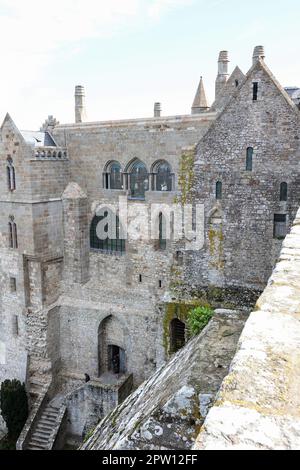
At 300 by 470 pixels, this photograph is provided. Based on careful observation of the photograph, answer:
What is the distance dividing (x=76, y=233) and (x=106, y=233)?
4.29 ft

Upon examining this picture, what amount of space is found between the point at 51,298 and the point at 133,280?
3965 mm

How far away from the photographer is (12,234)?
16.7m

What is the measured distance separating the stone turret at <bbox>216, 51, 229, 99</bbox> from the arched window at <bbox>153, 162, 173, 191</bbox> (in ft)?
28.9

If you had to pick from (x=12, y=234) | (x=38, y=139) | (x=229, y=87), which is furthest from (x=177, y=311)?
(x=229, y=87)

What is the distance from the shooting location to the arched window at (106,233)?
16219 mm

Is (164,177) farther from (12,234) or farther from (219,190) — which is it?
(12,234)

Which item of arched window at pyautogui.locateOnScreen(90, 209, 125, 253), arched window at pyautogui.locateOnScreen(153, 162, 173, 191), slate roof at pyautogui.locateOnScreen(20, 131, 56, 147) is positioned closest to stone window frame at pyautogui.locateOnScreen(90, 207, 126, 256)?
arched window at pyautogui.locateOnScreen(90, 209, 125, 253)

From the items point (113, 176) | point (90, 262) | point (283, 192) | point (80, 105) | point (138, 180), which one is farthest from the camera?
point (80, 105)

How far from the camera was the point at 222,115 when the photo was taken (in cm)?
1041

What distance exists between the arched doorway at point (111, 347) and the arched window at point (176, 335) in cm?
516

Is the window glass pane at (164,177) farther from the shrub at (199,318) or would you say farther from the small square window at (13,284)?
the small square window at (13,284)

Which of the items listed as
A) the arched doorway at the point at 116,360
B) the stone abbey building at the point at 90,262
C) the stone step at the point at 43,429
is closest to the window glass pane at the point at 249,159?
the stone abbey building at the point at 90,262
